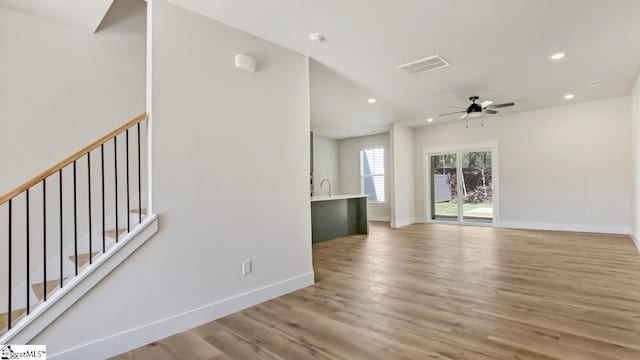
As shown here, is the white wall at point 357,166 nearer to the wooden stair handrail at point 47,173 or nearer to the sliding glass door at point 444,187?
the sliding glass door at point 444,187

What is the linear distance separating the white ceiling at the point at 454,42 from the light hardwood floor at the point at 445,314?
2747mm

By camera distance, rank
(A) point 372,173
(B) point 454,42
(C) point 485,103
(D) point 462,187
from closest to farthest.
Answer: (B) point 454,42, (C) point 485,103, (D) point 462,187, (A) point 372,173

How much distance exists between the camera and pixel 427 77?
4.83 m

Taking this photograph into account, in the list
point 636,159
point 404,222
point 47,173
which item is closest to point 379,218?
point 404,222

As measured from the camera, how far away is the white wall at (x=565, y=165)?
21.4ft

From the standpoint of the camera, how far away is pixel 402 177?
8.80 meters

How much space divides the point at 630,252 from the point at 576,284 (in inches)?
93.4

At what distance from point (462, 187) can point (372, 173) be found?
2721 mm

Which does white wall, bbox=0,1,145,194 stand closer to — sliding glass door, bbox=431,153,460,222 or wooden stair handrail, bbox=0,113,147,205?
wooden stair handrail, bbox=0,113,147,205

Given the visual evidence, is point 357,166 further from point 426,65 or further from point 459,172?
point 426,65

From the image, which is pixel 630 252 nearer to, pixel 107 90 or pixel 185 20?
pixel 185 20

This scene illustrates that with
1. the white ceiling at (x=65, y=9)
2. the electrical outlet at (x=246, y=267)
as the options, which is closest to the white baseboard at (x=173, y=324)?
the electrical outlet at (x=246, y=267)

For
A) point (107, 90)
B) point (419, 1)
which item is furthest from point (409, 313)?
point (107, 90)

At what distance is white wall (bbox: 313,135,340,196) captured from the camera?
10.1m
